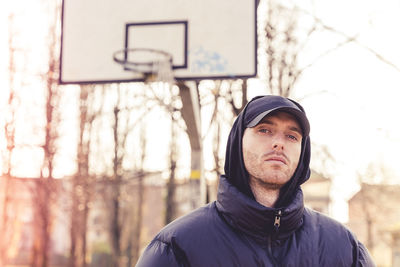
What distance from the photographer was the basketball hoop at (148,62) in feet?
19.1

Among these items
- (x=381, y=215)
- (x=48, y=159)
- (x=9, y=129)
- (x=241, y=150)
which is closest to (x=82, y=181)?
(x=48, y=159)

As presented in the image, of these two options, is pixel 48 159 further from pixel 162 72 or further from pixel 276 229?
pixel 276 229

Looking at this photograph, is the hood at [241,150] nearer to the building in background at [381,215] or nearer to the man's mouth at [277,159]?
the man's mouth at [277,159]

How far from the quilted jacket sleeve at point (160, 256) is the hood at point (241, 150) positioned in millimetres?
347

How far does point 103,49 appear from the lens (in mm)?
6129

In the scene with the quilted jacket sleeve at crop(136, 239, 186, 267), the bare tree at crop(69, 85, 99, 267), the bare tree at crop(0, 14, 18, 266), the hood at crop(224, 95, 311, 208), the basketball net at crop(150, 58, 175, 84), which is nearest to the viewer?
the quilted jacket sleeve at crop(136, 239, 186, 267)

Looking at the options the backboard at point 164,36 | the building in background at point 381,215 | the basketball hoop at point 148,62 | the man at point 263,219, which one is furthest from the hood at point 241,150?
the building in background at point 381,215

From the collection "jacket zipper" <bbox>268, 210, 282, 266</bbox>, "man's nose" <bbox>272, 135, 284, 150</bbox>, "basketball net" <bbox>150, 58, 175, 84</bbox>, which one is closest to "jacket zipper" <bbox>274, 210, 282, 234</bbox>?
"jacket zipper" <bbox>268, 210, 282, 266</bbox>

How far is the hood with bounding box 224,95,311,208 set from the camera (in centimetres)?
195

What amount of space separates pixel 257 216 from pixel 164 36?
4.42m

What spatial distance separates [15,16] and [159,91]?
18.0ft

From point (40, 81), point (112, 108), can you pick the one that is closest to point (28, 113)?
point (40, 81)

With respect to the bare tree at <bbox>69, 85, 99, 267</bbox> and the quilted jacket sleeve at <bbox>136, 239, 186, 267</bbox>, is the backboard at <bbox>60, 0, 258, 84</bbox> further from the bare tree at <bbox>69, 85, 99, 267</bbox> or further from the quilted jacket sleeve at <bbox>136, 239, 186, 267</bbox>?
the bare tree at <bbox>69, 85, 99, 267</bbox>

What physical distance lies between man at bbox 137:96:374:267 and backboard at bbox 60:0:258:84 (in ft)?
12.3
